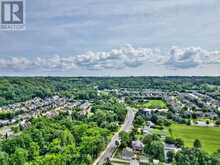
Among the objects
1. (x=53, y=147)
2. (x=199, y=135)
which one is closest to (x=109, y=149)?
(x=53, y=147)

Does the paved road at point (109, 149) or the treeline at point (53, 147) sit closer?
the treeline at point (53, 147)

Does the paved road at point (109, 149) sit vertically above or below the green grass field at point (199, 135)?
above

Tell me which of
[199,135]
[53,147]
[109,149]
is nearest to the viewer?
[53,147]

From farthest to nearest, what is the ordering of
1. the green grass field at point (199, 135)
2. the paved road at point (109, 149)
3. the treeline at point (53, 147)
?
the green grass field at point (199, 135) < the paved road at point (109, 149) < the treeline at point (53, 147)

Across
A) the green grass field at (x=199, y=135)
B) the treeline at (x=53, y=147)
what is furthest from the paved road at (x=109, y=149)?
the green grass field at (x=199, y=135)

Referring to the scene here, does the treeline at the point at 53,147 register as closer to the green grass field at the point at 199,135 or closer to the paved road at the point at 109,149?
the paved road at the point at 109,149

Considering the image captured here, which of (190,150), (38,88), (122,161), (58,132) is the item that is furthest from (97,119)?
(38,88)

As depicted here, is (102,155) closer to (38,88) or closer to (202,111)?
(202,111)

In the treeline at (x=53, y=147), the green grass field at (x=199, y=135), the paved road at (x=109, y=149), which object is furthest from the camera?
the green grass field at (x=199, y=135)

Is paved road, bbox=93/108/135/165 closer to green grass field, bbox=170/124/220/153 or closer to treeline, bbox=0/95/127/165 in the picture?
treeline, bbox=0/95/127/165

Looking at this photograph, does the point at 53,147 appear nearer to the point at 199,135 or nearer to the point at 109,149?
the point at 109,149

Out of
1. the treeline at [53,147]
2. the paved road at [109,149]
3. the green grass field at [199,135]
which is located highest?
the treeline at [53,147]
